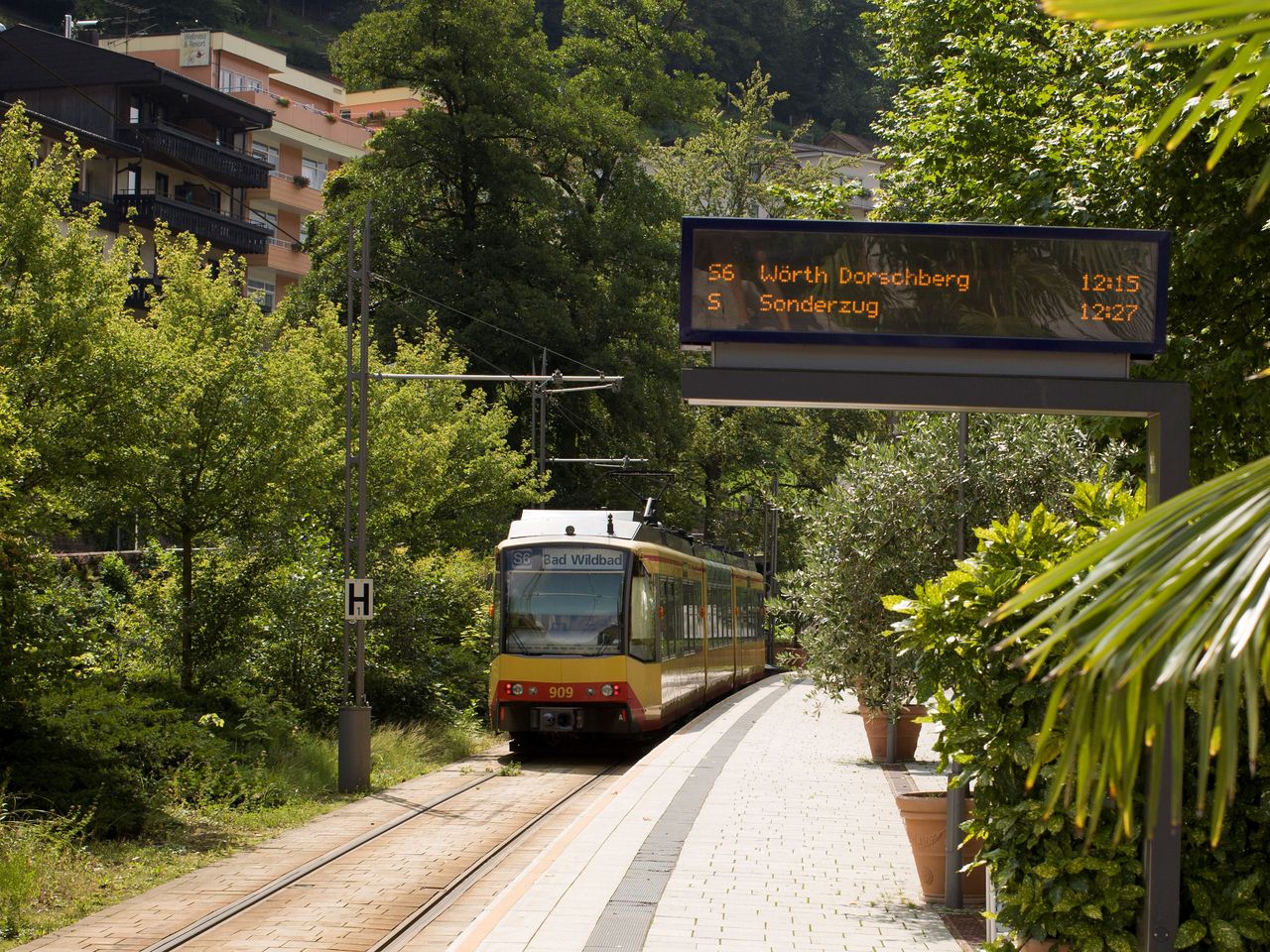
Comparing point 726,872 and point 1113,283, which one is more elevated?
point 1113,283

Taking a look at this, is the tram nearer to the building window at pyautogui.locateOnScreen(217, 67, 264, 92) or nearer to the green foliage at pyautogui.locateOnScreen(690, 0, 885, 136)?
the building window at pyautogui.locateOnScreen(217, 67, 264, 92)

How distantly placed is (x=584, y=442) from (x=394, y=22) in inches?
537

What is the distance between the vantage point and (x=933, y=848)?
33.9 ft

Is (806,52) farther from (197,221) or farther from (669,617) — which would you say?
(669,617)

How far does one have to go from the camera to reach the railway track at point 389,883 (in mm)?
10711

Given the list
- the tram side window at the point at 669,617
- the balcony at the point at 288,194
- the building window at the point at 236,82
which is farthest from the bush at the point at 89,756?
the building window at the point at 236,82

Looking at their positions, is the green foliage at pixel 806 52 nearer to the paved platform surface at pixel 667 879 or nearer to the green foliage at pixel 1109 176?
the green foliage at pixel 1109 176

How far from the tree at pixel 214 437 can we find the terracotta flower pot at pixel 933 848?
11.0 meters

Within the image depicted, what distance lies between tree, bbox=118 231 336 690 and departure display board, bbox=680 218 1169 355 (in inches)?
476

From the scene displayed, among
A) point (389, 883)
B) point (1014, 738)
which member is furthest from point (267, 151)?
point (1014, 738)

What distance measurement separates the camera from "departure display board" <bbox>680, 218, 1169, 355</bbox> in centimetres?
736

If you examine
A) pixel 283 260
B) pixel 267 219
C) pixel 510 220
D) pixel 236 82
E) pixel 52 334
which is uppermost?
pixel 236 82

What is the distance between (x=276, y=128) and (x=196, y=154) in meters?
11.8

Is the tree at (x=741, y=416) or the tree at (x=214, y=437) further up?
the tree at (x=741, y=416)
